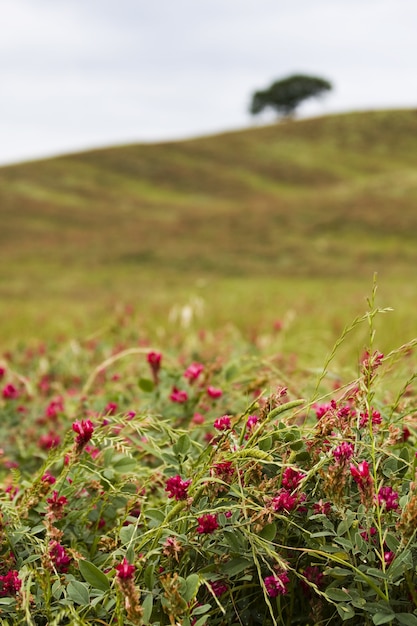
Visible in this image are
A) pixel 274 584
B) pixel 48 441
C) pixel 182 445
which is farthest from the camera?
pixel 48 441

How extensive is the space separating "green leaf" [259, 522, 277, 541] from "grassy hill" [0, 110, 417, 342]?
1195cm

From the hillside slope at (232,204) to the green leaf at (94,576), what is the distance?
1964 centimetres

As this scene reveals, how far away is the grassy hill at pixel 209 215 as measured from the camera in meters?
21.9

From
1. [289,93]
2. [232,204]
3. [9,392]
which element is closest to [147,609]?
[9,392]

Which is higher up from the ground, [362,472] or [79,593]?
[362,472]

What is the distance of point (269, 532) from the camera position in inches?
49.4

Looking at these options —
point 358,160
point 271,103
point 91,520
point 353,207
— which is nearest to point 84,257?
point 353,207

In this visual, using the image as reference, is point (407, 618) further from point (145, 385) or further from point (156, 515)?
point (145, 385)

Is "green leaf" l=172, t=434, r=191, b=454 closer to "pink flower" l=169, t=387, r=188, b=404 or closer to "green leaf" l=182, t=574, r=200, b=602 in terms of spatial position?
"green leaf" l=182, t=574, r=200, b=602

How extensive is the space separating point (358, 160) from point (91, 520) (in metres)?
55.2

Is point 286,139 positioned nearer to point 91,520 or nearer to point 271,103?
point 271,103

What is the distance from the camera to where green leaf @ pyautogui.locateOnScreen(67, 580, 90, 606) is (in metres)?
1.26

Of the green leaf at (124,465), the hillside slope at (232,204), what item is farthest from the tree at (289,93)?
the green leaf at (124,465)

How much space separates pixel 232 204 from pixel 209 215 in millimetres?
12544
